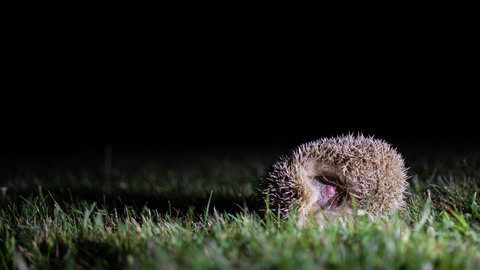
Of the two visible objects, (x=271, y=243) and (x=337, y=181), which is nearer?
(x=271, y=243)

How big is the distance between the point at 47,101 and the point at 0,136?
316 cm

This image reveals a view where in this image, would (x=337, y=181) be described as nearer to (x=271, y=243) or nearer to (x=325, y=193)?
(x=325, y=193)

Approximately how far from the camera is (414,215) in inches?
82.3

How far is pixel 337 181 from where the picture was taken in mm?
2094

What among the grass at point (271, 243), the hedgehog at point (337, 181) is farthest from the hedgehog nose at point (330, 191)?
the grass at point (271, 243)

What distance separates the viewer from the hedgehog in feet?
6.47

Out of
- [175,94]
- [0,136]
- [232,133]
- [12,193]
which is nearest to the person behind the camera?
[12,193]

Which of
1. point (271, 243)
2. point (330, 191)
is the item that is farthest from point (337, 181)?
point (271, 243)

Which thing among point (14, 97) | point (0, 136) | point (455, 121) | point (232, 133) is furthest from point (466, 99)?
point (14, 97)

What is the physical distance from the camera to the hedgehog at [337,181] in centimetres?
197

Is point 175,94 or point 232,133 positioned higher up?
point 175,94

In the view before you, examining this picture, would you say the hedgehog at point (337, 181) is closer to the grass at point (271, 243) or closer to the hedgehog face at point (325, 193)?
the hedgehog face at point (325, 193)

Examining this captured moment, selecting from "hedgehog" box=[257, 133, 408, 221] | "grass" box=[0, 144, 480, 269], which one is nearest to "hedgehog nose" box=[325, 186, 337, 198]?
"hedgehog" box=[257, 133, 408, 221]

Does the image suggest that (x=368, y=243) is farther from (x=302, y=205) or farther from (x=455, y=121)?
(x=455, y=121)
